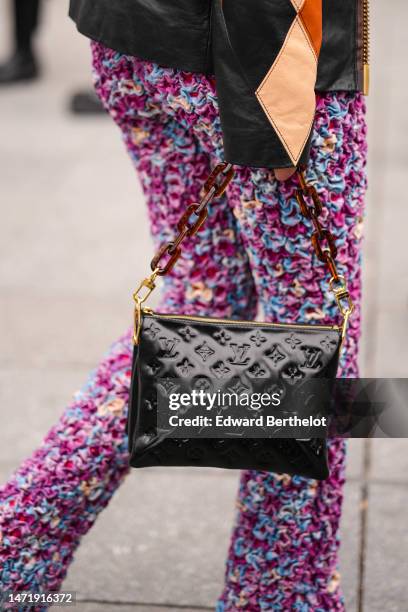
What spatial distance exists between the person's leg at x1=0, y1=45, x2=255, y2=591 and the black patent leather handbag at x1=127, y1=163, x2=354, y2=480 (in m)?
0.24

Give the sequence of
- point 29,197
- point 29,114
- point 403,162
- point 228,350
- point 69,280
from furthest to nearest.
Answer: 1. point 29,114
2. point 403,162
3. point 29,197
4. point 69,280
5. point 228,350

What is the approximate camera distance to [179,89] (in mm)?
1909

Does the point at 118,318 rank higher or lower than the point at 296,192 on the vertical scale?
lower

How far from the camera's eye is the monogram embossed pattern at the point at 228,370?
1.87 m

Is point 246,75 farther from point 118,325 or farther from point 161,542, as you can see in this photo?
point 118,325

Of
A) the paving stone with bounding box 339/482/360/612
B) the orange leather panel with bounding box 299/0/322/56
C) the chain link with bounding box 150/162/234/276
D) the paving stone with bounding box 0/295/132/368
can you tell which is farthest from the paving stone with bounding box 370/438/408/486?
the orange leather panel with bounding box 299/0/322/56

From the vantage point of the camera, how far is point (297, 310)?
2031mm

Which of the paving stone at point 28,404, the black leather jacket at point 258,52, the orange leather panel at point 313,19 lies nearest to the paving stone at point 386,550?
the paving stone at point 28,404

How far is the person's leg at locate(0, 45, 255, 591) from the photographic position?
6.91ft

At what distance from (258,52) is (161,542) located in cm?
154

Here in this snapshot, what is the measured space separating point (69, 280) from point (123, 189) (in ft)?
4.30

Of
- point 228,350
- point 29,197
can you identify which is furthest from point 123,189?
point 228,350

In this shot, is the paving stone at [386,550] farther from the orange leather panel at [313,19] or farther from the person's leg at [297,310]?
the orange leather panel at [313,19]

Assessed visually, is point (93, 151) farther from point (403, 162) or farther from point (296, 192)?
point (296, 192)
